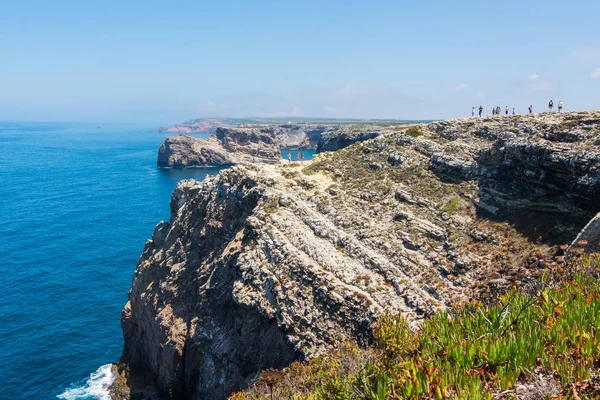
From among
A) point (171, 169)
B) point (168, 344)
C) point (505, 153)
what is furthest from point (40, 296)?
point (171, 169)

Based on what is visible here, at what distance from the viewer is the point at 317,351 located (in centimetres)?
3069

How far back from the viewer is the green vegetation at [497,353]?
1173 centimetres

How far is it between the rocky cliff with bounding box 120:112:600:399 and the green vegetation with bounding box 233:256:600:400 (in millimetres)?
12819

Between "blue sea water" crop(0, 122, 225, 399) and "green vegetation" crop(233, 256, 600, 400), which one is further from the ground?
"green vegetation" crop(233, 256, 600, 400)

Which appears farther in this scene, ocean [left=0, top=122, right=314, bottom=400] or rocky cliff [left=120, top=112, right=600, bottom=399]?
ocean [left=0, top=122, right=314, bottom=400]

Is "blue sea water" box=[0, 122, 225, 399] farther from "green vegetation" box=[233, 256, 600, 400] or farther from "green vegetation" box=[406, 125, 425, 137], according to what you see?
"green vegetation" box=[406, 125, 425, 137]

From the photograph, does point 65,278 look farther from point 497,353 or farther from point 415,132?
point 497,353

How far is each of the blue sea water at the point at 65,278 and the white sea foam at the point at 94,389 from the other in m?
0.12

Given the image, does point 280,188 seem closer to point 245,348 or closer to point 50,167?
point 245,348

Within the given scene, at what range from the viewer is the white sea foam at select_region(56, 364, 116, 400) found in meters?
48.2

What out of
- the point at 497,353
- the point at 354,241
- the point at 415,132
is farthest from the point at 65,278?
the point at 497,353

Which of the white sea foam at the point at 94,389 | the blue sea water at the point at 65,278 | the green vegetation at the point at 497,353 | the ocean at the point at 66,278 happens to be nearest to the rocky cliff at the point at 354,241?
the white sea foam at the point at 94,389

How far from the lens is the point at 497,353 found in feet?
42.7

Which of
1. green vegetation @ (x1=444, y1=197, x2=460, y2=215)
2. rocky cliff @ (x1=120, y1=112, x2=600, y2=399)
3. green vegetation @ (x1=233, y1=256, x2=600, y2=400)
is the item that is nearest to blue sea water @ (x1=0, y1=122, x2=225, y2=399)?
rocky cliff @ (x1=120, y1=112, x2=600, y2=399)
